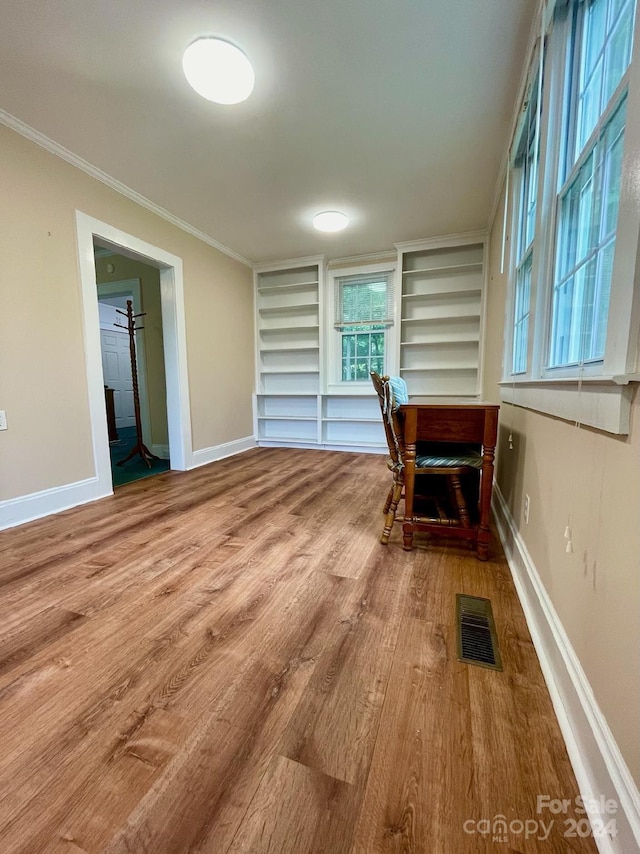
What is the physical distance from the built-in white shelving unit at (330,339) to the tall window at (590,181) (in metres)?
2.73

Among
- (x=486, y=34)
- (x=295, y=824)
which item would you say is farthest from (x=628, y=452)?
(x=486, y=34)

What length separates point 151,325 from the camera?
427cm

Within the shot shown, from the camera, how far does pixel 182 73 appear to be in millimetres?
1815

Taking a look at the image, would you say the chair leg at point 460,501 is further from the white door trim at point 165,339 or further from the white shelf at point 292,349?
the white shelf at point 292,349

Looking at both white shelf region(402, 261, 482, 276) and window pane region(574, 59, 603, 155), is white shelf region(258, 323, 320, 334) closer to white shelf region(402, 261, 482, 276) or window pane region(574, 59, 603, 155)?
white shelf region(402, 261, 482, 276)

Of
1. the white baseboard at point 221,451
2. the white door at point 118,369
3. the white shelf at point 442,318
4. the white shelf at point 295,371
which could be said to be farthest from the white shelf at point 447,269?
the white door at point 118,369

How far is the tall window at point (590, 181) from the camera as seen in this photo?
0.95 m

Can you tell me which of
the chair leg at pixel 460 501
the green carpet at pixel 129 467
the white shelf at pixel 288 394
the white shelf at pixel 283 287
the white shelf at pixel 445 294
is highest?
the white shelf at pixel 283 287

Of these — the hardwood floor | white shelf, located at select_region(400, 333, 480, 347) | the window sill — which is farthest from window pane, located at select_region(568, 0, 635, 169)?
white shelf, located at select_region(400, 333, 480, 347)

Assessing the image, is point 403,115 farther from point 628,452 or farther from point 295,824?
point 295,824

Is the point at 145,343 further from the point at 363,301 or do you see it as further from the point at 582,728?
the point at 582,728

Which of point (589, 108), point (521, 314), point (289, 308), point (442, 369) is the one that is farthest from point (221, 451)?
point (589, 108)

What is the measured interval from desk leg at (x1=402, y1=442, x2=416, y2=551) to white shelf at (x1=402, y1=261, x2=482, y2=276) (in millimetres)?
3082

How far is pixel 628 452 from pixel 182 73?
262 centimetres
